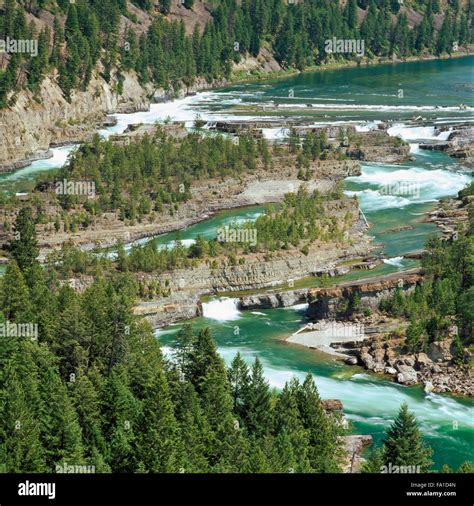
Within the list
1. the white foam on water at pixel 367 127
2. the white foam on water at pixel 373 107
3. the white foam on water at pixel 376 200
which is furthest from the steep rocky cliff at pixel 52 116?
the white foam on water at pixel 376 200

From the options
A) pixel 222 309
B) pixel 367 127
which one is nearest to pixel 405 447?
pixel 222 309

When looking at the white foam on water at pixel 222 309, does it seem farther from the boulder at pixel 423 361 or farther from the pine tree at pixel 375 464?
the pine tree at pixel 375 464

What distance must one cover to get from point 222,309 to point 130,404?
2486cm

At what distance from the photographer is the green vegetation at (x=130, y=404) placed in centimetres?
4169

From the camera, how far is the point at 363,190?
105375 millimetres

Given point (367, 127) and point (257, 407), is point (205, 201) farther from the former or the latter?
point (257, 407)

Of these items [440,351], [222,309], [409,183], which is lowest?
[222,309]

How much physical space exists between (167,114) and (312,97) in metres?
27.3

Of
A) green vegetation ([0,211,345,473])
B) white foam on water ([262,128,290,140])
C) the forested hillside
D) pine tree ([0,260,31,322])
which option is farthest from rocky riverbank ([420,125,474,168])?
green vegetation ([0,211,345,473])

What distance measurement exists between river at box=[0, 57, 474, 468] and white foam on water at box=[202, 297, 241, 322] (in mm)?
69

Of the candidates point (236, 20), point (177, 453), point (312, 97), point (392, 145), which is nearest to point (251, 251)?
point (177, 453)

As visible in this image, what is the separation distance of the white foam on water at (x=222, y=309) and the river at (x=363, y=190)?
0.22 ft
